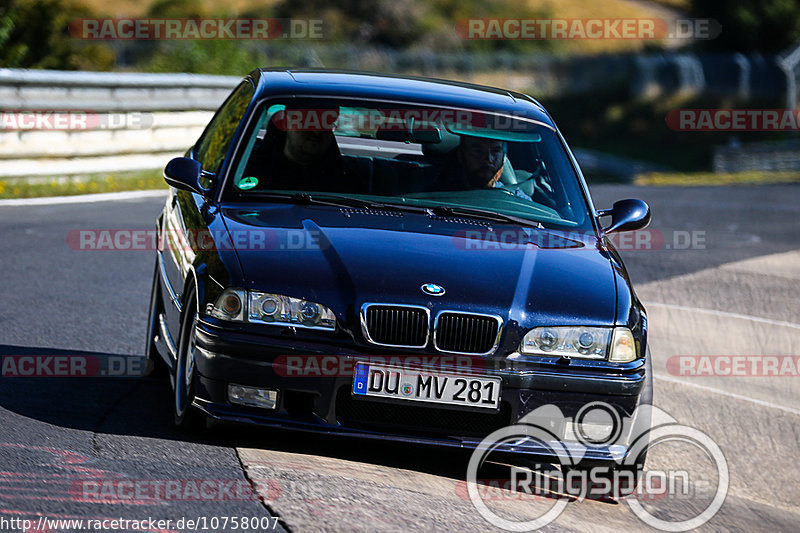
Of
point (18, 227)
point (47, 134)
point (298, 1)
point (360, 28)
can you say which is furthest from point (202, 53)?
point (298, 1)

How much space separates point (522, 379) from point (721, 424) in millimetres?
2970

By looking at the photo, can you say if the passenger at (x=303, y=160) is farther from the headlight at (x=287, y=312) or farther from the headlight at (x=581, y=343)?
the headlight at (x=581, y=343)

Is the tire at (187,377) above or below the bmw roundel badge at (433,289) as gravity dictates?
below

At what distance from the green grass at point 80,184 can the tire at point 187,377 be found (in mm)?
7472

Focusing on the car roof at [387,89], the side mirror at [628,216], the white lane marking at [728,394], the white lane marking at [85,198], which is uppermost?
the car roof at [387,89]

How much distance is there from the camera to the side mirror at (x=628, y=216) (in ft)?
21.3

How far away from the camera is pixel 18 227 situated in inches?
451

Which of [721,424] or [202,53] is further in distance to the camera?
[202,53]

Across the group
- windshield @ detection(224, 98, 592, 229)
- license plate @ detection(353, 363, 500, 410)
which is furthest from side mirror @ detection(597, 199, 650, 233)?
license plate @ detection(353, 363, 500, 410)

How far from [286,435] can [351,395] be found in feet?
2.30

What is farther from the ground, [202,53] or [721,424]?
[202,53]

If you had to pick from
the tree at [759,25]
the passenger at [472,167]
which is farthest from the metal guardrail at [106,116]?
the tree at [759,25]

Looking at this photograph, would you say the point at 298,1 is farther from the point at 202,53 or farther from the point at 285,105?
the point at 285,105

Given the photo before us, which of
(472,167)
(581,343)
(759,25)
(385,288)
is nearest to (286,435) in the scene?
(385,288)
